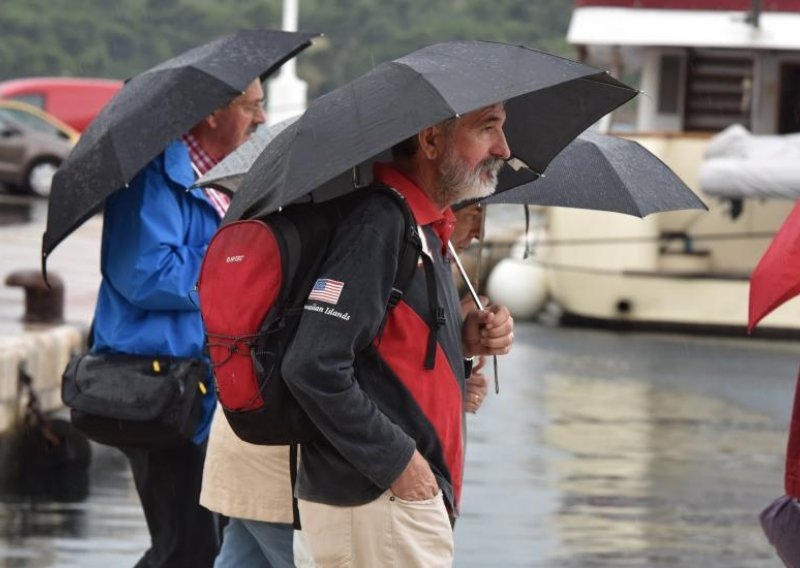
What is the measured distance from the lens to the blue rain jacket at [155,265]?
5.12m

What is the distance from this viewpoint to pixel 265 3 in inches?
2965

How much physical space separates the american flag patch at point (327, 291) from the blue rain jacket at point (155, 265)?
136 centimetres

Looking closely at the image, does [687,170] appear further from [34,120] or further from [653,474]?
[34,120]

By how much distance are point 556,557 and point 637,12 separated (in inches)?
536

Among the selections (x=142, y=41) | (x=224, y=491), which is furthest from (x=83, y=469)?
(x=142, y=41)

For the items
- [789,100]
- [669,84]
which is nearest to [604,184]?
[789,100]

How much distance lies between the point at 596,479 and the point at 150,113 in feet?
16.3

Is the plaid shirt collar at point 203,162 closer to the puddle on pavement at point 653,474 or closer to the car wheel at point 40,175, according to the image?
the puddle on pavement at point 653,474

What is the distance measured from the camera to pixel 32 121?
29844 millimetres

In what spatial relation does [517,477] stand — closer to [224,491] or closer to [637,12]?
[224,491]

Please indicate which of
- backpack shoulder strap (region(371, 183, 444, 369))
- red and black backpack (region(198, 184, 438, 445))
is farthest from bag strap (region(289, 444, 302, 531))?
backpack shoulder strap (region(371, 183, 444, 369))

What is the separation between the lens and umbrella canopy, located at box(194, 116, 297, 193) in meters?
4.80

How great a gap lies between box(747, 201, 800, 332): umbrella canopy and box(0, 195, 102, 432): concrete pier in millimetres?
5738

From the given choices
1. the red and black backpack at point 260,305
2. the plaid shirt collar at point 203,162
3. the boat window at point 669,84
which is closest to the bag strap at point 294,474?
the red and black backpack at point 260,305
